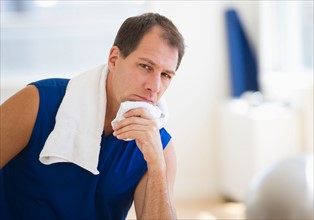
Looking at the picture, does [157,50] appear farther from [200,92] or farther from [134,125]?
[200,92]

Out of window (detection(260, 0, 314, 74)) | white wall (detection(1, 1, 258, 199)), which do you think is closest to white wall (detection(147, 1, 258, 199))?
white wall (detection(1, 1, 258, 199))

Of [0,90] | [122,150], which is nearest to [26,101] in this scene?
[122,150]

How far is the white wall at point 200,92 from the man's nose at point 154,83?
2741 mm

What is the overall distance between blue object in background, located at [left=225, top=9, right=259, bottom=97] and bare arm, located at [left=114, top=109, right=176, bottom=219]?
2878 mm

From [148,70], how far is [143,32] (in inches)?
4.2

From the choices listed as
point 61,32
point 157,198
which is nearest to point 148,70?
point 157,198

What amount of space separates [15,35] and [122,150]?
277 cm

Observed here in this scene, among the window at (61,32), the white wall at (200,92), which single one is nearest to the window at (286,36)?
the white wall at (200,92)

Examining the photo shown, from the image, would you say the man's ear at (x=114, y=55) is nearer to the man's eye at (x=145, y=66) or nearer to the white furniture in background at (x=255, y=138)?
the man's eye at (x=145, y=66)

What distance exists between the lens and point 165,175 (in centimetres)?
163

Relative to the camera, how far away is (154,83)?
5.22ft

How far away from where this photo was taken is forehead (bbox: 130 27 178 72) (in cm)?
158

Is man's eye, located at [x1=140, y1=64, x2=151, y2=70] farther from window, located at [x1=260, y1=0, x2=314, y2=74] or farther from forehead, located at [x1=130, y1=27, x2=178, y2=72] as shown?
window, located at [x1=260, y1=0, x2=314, y2=74]

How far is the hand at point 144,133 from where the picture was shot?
1.56m
